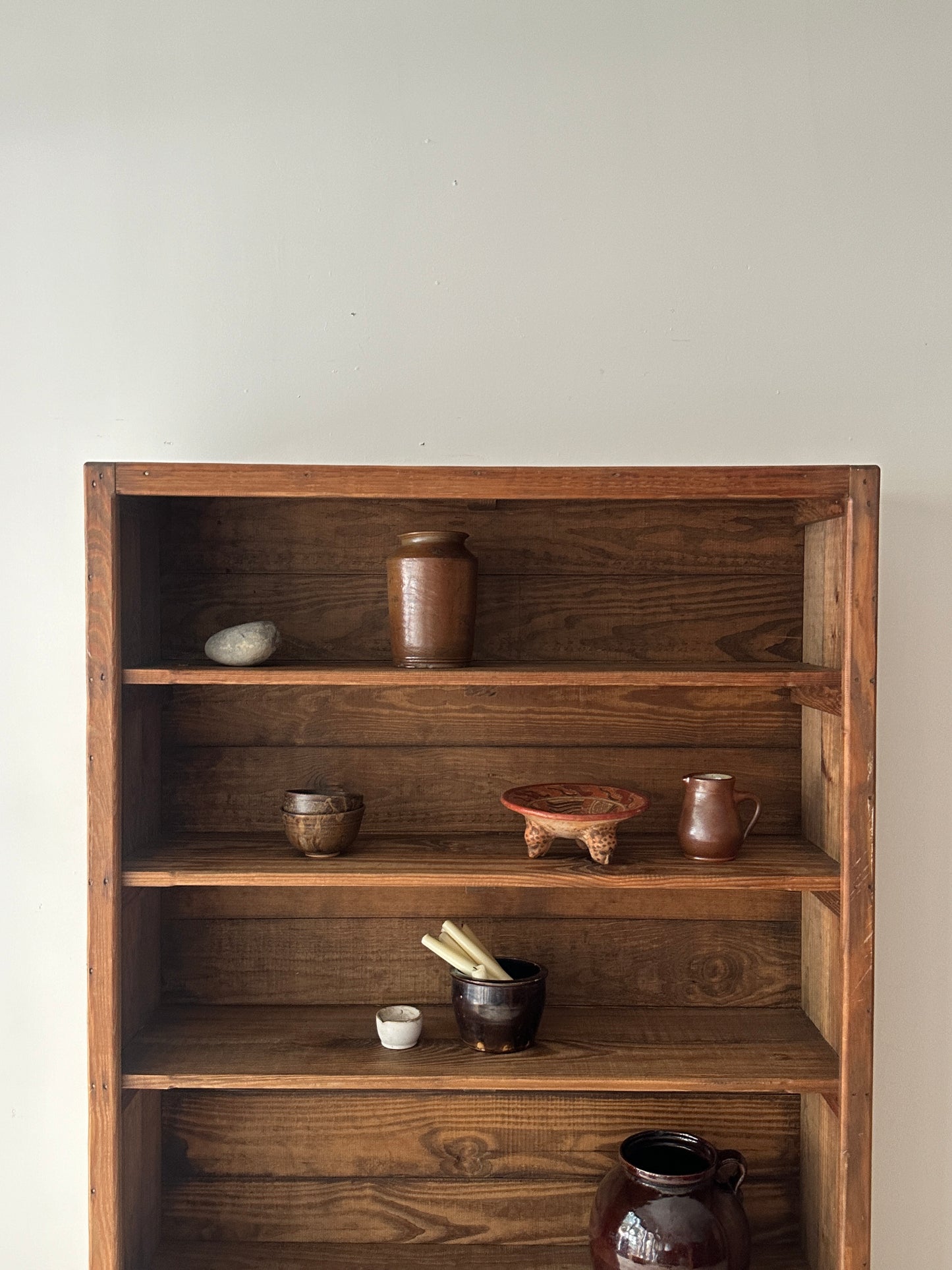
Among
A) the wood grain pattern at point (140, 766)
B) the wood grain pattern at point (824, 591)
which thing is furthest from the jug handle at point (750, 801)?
the wood grain pattern at point (140, 766)

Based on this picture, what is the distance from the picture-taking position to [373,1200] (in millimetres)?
1957

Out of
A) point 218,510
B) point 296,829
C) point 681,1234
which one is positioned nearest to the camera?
point 681,1234

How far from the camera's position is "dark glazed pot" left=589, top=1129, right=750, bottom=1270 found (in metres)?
1.60

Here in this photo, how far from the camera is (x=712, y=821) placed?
1.73 metres

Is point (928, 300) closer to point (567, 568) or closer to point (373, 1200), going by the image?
point (567, 568)

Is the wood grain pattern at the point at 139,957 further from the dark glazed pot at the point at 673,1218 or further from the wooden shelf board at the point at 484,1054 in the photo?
the dark glazed pot at the point at 673,1218

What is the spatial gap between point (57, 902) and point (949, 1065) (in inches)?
65.7

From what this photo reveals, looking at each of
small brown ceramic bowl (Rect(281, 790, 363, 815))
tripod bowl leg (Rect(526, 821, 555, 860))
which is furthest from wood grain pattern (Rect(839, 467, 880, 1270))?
small brown ceramic bowl (Rect(281, 790, 363, 815))

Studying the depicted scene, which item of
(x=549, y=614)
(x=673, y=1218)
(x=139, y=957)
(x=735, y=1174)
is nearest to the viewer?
(x=673, y=1218)

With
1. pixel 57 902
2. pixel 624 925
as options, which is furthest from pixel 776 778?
pixel 57 902

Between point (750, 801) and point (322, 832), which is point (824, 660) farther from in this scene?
point (322, 832)

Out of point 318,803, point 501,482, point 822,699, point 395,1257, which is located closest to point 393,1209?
point 395,1257

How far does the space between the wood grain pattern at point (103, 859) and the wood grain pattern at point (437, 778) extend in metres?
0.32

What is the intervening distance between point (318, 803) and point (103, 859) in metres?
0.34
